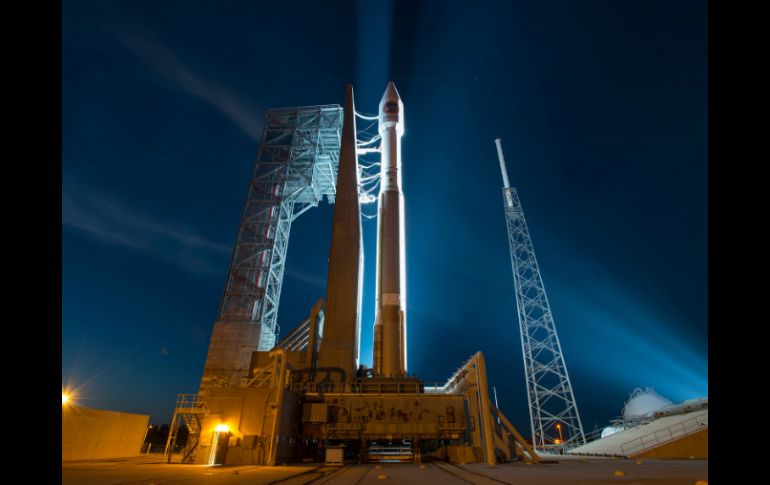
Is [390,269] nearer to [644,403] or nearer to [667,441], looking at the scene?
[667,441]

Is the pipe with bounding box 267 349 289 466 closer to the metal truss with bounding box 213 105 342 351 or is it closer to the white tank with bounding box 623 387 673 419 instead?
the metal truss with bounding box 213 105 342 351

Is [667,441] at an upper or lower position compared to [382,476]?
upper

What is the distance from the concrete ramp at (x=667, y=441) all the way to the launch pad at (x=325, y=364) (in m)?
6.14

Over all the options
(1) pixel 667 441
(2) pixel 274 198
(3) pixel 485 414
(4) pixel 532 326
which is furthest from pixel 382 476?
(4) pixel 532 326

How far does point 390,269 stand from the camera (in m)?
25.3

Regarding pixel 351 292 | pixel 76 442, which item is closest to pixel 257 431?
pixel 76 442

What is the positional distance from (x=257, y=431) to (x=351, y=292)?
10199 mm

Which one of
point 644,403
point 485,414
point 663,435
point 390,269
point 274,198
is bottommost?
point 663,435

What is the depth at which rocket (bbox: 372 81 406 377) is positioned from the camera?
23031 mm

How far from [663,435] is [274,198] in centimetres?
2830

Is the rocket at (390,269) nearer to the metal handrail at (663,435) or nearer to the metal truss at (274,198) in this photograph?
the metal truss at (274,198)

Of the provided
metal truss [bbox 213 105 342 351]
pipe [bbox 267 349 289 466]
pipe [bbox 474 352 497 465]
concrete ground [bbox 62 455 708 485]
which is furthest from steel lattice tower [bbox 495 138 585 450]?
pipe [bbox 267 349 289 466]
